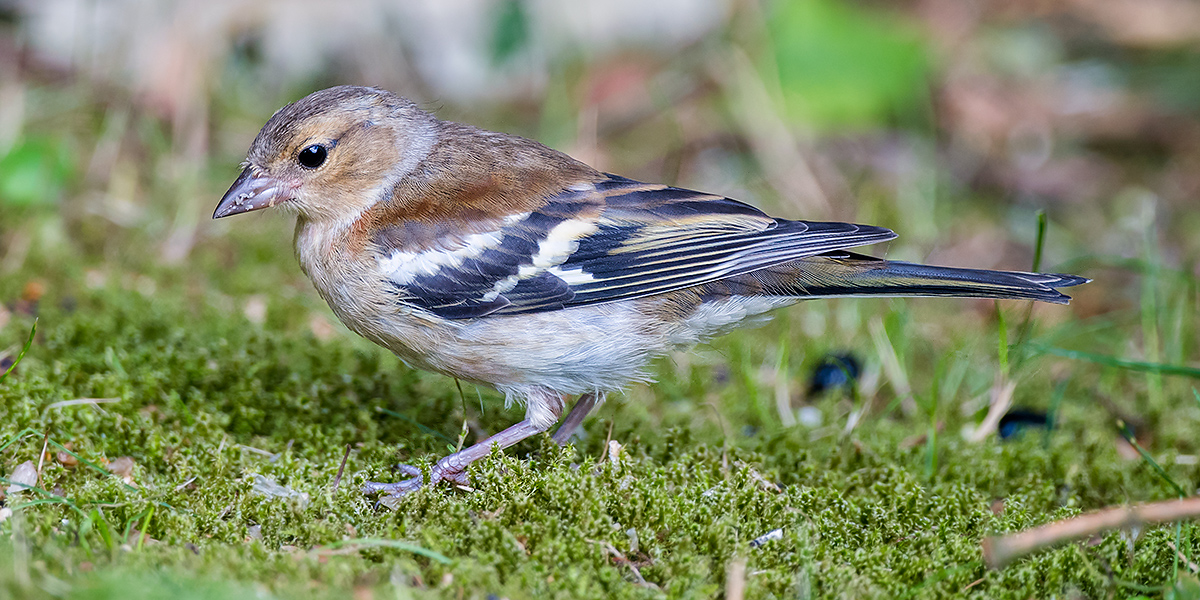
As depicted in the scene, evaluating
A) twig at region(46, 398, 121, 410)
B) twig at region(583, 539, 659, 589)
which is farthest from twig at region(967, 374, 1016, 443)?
twig at region(46, 398, 121, 410)

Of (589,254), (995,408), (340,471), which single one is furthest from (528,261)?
(995,408)

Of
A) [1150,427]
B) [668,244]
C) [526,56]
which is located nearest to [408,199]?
[668,244]

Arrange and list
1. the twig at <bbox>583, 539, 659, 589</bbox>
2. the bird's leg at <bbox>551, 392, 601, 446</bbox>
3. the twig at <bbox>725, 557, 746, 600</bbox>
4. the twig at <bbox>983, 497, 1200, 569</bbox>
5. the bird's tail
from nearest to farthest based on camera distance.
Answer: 1. the twig at <bbox>983, 497, 1200, 569</bbox>
2. the twig at <bbox>725, 557, 746, 600</bbox>
3. the twig at <bbox>583, 539, 659, 589</bbox>
4. the bird's tail
5. the bird's leg at <bbox>551, 392, 601, 446</bbox>

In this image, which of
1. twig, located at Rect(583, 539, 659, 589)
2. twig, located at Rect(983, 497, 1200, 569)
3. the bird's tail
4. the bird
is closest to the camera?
twig, located at Rect(983, 497, 1200, 569)

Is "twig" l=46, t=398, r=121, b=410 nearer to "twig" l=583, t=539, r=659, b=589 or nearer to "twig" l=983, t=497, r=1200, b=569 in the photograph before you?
"twig" l=583, t=539, r=659, b=589

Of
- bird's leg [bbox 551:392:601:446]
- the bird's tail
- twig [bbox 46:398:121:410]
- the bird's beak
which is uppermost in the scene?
the bird's beak

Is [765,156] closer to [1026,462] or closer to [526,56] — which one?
[526,56]

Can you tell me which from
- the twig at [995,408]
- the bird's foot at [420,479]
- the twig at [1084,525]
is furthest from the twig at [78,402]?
the twig at [995,408]
